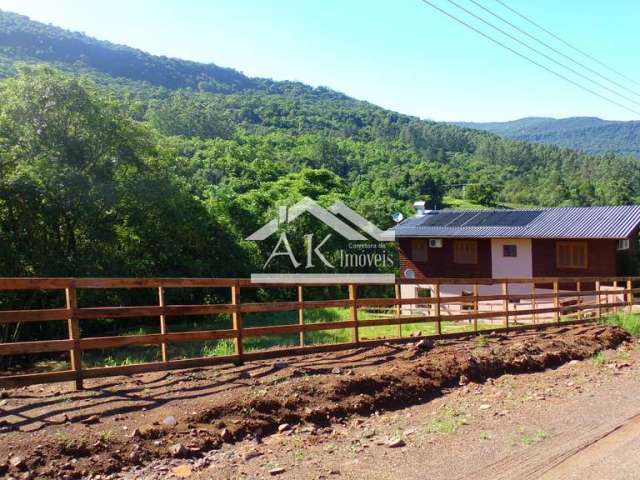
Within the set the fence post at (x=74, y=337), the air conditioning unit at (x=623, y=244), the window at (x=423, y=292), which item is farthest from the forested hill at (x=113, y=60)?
the fence post at (x=74, y=337)

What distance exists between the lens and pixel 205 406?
5445 mm

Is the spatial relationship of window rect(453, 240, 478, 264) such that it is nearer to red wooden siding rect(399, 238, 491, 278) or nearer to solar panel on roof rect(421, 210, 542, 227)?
red wooden siding rect(399, 238, 491, 278)

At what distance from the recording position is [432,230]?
30000mm

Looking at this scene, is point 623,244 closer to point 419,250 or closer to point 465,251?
point 465,251

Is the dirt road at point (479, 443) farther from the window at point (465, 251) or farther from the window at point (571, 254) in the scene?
the window at point (465, 251)

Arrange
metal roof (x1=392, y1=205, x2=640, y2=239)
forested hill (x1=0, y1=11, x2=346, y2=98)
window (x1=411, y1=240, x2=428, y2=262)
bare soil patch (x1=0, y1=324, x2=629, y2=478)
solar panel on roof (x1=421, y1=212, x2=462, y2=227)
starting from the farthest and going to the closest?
forested hill (x1=0, y1=11, x2=346, y2=98)
solar panel on roof (x1=421, y1=212, x2=462, y2=227)
window (x1=411, y1=240, x2=428, y2=262)
metal roof (x1=392, y1=205, x2=640, y2=239)
bare soil patch (x1=0, y1=324, x2=629, y2=478)

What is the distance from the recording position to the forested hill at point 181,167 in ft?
53.5

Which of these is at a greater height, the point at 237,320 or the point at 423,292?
the point at 237,320

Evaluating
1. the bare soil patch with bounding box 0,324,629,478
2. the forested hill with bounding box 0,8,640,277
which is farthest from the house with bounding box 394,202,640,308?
the bare soil patch with bounding box 0,324,629,478

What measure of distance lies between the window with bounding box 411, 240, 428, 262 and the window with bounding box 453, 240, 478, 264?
5.57ft

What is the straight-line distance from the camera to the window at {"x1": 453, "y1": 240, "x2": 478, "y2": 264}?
94.5 feet

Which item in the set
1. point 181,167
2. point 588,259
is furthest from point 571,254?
point 181,167

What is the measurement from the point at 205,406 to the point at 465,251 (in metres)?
25.3

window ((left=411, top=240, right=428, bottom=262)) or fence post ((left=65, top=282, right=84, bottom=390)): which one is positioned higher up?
fence post ((left=65, top=282, right=84, bottom=390))
